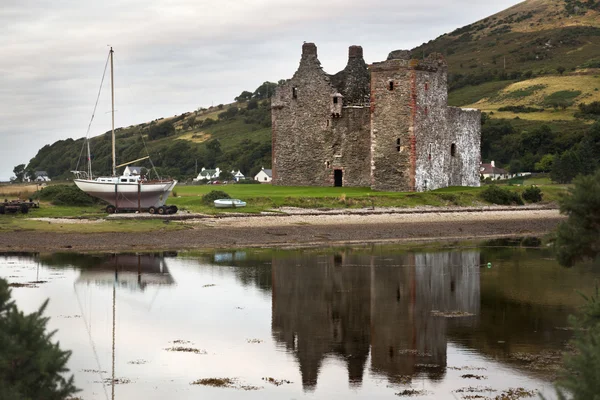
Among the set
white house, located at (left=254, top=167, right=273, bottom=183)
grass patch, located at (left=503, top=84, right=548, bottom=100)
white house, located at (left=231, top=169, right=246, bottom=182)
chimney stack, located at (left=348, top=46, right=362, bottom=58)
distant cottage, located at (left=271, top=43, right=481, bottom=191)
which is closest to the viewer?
distant cottage, located at (left=271, top=43, right=481, bottom=191)

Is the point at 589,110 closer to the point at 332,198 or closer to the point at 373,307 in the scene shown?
the point at 332,198

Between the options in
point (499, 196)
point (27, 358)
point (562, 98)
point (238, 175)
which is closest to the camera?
point (27, 358)

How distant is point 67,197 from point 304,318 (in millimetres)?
27426

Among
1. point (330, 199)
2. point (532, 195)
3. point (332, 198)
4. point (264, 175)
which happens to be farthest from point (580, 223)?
point (264, 175)

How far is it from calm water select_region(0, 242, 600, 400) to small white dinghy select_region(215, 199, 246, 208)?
984cm

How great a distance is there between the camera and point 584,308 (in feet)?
42.2

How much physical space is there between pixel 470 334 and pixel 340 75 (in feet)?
119

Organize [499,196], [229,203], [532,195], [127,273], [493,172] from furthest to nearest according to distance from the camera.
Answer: [493,172] → [532,195] → [499,196] → [229,203] → [127,273]

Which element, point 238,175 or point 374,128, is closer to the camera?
point 374,128

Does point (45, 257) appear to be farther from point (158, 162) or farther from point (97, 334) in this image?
point (158, 162)

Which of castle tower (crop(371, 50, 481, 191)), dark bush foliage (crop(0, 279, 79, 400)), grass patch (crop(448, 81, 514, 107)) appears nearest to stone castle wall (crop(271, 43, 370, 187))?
castle tower (crop(371, 50, 481, 191))

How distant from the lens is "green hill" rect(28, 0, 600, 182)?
95000 mm

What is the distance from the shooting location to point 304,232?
42.0 meters

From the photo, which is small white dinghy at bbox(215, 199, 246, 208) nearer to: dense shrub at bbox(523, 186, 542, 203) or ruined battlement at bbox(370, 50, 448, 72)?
ruined battlement at bbox(370, 50, 448, 72)
